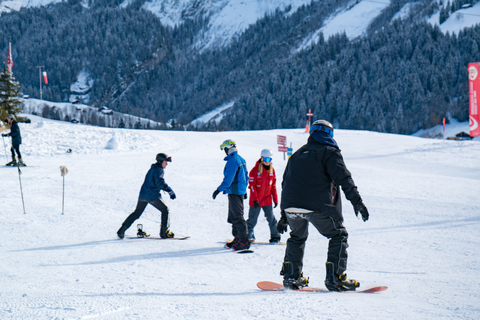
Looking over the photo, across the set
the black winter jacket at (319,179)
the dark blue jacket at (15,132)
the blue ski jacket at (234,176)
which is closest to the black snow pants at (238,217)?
the blue ski jacket at (234,176)

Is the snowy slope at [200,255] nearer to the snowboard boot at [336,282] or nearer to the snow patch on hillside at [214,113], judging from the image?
the snowboard boot at [336,282]

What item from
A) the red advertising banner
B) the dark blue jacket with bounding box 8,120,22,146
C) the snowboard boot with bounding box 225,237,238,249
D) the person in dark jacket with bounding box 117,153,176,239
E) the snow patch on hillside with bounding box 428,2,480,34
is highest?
the snow patch on hillside with bounding box 428,2,480,34

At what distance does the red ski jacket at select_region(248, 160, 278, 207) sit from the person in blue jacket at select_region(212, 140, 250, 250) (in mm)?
288

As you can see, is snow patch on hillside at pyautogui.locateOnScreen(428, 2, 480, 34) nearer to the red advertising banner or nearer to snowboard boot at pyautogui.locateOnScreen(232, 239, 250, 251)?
the red advertising banner

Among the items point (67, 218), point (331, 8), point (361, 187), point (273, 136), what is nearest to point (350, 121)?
point (273, 136)

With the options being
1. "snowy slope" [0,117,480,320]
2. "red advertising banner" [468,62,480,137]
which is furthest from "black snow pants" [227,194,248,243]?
"red advertising banner" [468,62,480,137]

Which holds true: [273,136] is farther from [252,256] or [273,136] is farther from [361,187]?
[252,256]

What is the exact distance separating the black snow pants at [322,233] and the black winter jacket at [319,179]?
0.31 feet

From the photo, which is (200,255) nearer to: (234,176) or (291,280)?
(234,176)

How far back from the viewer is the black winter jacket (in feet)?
13.3

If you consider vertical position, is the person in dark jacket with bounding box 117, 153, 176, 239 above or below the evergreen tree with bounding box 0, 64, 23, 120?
below

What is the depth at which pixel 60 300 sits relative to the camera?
12.4 feet

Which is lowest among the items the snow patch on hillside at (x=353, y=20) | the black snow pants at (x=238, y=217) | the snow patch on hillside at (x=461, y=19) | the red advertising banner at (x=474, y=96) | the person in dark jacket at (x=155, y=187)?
the black snow pants at (x=238, y=217)

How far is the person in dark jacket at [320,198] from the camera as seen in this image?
13.4 ft
